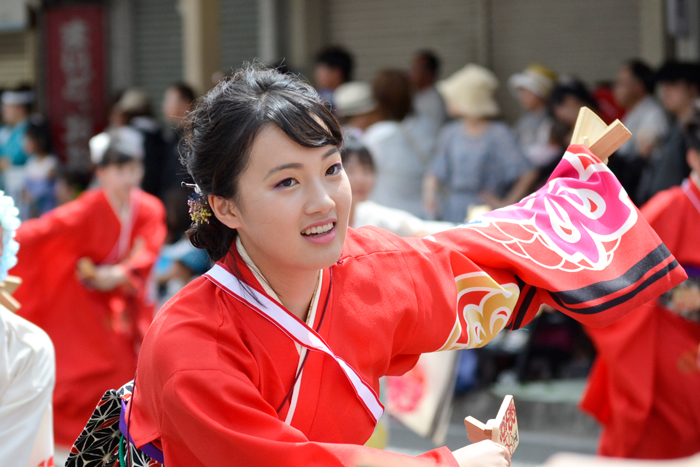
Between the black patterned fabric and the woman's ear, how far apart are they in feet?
1.81

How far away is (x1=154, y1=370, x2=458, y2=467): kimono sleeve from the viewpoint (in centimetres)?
164

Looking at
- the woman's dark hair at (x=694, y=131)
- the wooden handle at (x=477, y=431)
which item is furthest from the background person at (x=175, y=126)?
the wooden handle at (x=477, y=431)

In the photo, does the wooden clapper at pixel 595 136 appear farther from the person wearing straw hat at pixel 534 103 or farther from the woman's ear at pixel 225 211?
the person wearing straw hat at pixel 534 103

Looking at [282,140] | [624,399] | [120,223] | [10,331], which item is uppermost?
[282,140]

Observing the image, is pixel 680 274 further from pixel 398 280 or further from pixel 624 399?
pixel 624 399

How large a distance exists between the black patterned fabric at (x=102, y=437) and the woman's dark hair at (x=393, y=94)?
161 inches

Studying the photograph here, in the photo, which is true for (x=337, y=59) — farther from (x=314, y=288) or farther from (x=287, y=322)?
(x=287, y=322)

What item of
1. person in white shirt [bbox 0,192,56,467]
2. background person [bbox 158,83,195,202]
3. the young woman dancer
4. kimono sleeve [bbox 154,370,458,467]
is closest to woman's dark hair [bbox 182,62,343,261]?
the young woman dancer

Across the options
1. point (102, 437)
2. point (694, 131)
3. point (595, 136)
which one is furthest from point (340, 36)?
point (102, 437)

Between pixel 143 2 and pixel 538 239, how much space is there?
775 centimetres

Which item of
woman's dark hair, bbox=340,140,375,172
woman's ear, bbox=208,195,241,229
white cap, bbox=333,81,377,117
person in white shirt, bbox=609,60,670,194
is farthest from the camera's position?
white cap, bbox=333,81,377,117

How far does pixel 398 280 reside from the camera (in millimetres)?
2002

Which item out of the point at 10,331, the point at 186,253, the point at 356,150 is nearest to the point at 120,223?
the point at 186,253

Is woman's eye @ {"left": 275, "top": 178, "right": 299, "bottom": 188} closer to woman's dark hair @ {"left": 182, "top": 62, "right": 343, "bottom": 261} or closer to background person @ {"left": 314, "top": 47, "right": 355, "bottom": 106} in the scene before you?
woman's dark hair @ {"left": 182, "top": 62, "right": 343, "bottom": 261}
